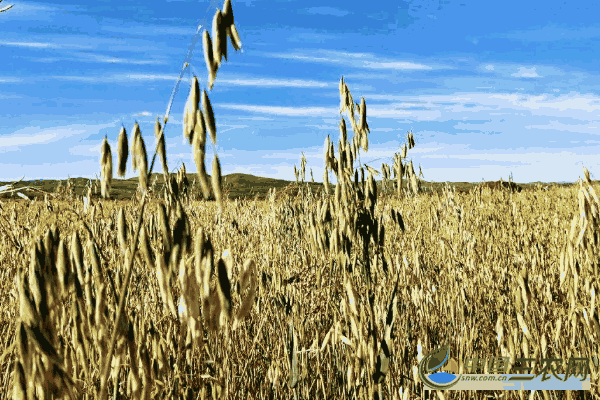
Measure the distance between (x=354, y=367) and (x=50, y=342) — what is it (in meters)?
1.05

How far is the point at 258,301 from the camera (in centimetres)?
229

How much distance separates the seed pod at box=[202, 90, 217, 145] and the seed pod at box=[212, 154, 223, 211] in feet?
0.24

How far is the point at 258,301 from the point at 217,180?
1.59 m

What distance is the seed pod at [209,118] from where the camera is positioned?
80 cm

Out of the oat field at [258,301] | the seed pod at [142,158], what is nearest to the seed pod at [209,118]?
the oat field at [258,301]

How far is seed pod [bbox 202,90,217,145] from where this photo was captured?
0.80m

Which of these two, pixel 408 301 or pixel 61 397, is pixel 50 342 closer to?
pixel 61 397

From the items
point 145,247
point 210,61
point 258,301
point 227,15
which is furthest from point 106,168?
point 258,301

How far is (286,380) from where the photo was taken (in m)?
1.72

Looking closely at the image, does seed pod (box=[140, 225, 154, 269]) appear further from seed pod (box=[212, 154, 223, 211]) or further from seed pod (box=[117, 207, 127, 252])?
seed pod (box=[212, 154, 223, 211])

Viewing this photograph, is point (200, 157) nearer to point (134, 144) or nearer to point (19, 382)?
point (134, 144)

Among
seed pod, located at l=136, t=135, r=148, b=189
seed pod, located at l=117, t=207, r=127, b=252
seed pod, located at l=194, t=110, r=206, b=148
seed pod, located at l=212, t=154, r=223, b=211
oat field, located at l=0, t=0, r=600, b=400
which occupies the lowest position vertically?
oat field, located at l=0, t=0, r=600, b=400

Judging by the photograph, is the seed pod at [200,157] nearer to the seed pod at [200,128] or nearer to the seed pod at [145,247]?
the seed pod at [200,128]

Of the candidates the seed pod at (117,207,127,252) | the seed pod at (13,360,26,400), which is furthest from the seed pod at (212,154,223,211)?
the seed pod at (13,360,26,400)
